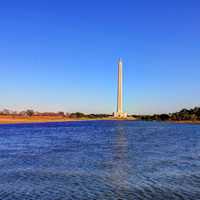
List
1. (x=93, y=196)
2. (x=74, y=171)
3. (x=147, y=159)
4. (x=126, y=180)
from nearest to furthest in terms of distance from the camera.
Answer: (x=93, y=196), (x=126, y=180), (x=74, y=171), (x=147, y=159)

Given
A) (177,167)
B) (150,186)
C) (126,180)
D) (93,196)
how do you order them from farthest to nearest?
(177,167) < (126,180) < (150,186) < (93,196)

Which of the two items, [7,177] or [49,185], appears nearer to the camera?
[49,185]

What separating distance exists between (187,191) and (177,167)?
827 cm

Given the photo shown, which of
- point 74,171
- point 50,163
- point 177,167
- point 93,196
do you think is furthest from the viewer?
point 50,163

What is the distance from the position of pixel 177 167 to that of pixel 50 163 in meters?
10.5

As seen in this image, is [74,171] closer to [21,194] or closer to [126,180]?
[126,180]

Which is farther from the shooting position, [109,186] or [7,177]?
→ [7,177]

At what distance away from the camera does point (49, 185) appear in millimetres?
19812

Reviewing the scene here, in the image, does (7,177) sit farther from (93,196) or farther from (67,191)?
(93,196)

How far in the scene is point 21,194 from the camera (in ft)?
57.9

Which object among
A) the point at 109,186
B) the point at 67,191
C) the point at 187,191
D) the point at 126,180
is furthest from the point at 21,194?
the point at 187,191

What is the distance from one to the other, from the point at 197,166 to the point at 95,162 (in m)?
8.42

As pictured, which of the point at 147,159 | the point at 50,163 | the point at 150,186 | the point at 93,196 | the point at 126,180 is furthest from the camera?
the point at 147,159

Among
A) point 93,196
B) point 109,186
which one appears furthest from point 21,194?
point 109,186
